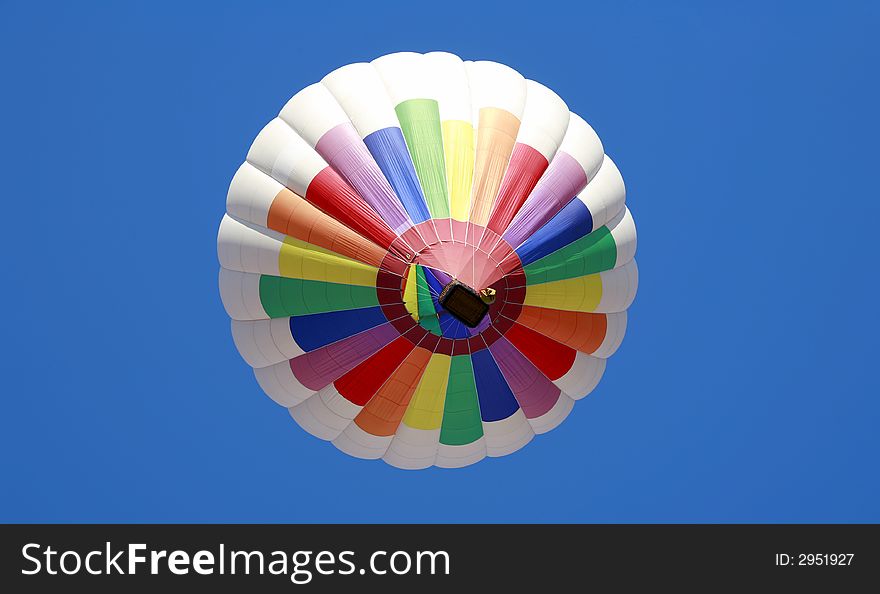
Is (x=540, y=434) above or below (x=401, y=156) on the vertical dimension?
below

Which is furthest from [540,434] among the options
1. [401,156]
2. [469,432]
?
[401,156]

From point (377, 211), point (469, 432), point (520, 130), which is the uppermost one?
point (520, 130)

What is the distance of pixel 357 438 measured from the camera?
29172 millimetres

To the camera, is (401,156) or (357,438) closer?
(401,156)

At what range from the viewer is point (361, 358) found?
2772cm

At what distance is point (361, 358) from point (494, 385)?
7.90 ft

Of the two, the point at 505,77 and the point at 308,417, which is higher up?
the point at 505,77

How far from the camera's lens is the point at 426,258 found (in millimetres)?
26391

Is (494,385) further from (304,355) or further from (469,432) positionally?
(304,355)

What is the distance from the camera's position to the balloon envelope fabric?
26.7 m

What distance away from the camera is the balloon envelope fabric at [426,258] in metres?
26.7

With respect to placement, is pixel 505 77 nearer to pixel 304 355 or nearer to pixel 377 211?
pixel 377 211

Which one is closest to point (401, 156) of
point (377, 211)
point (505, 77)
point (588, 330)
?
point (377, 211)

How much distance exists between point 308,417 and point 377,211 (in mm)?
4583
